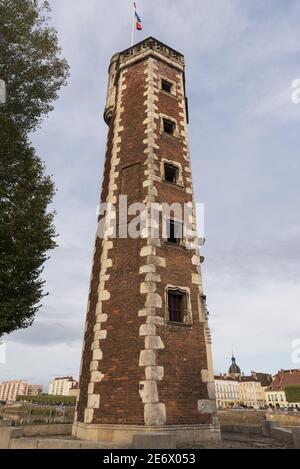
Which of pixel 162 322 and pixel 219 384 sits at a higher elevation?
pixel 219 384

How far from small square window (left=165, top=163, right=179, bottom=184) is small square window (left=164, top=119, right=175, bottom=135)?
2569mm

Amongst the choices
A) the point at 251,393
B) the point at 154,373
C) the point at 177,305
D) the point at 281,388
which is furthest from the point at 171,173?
the point at 251,393

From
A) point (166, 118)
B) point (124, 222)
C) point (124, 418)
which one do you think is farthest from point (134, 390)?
point (166, 118)

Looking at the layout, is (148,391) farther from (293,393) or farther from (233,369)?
(233,369)

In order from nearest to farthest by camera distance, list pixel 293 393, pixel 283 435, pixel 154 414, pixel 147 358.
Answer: pixel 154 414, pixel 147 358, pixel 283 435, pixel 293 393

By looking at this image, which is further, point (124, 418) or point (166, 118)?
point (166, 118)

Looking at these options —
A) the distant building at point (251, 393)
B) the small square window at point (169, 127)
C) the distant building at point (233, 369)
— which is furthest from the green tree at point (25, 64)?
the distant building at point (233, 369)

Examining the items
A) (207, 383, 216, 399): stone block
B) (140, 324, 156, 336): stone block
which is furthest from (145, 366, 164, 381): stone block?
(207, 383, 216, 399): stone block

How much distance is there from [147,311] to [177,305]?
1.73 meters

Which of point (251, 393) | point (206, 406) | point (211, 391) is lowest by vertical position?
point (206, 406)

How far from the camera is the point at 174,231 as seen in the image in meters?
16.1
